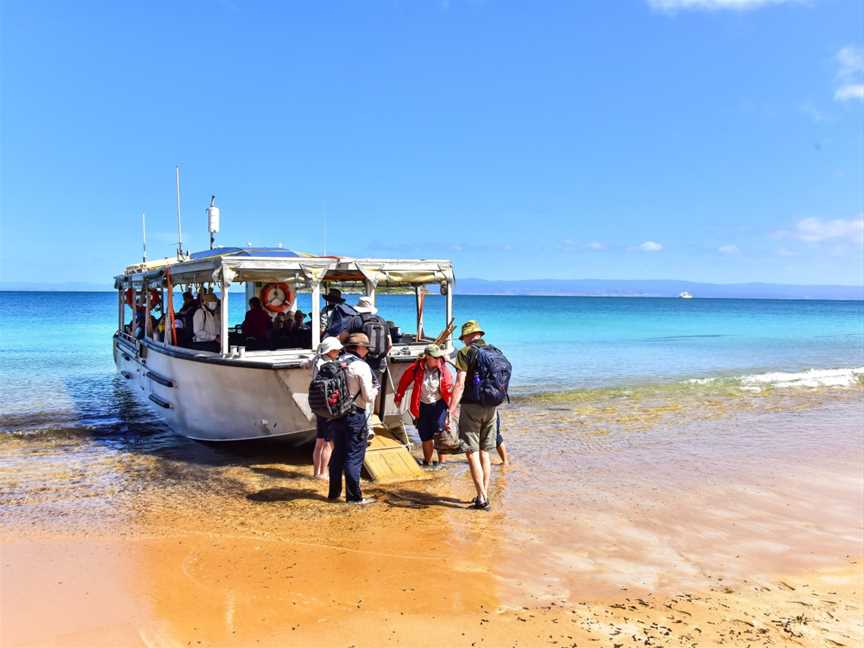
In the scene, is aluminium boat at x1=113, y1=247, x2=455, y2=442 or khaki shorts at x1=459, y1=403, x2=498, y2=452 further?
aluminium boat at x1=113, y1=247, x2=455, y2=442

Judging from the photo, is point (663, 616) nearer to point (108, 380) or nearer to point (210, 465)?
point (210, 465)

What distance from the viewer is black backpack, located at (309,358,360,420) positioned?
6785 mm

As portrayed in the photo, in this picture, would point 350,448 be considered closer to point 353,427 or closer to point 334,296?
point 353,427

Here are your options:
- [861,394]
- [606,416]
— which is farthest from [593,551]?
[861,394]

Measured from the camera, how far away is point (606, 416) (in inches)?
519

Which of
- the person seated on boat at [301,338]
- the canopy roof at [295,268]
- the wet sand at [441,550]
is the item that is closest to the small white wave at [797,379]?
the wet sand at [441,550]

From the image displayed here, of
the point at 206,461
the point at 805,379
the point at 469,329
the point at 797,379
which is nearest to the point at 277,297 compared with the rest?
the point at 206,461

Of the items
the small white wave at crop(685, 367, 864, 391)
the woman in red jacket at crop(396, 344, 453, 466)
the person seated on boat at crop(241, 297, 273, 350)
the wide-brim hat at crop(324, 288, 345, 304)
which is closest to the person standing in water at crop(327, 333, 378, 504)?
the woman in red jacket at crop(396, 344, 453, 466)

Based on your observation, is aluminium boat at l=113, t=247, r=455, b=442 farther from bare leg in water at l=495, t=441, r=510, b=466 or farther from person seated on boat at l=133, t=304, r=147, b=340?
person seated on boat at l=133, t=304, r=147, b=340

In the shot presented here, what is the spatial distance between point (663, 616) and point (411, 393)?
16.4 feet

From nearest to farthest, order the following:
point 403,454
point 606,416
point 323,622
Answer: point 323,622, point 403,454, point 606,416

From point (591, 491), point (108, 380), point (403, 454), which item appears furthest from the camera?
point (108, 380)

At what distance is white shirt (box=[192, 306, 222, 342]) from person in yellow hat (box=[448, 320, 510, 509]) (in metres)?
5.14

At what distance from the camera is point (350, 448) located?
277 inches
